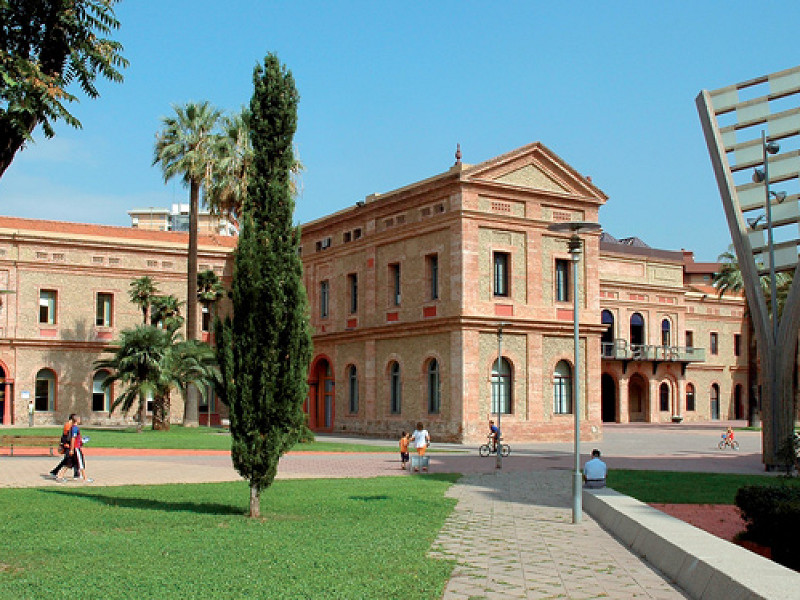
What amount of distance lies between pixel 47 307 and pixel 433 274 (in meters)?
23.7

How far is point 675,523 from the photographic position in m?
10.5

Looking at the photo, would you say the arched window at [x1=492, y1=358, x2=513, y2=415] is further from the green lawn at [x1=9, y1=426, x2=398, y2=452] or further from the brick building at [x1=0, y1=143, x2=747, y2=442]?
the green lawn at [x1=9, y1=426, x2=398, y2=452]

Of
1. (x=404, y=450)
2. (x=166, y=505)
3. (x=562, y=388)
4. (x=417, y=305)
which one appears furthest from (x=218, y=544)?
(x=562, y=388)

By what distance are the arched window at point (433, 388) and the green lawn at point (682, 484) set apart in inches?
540

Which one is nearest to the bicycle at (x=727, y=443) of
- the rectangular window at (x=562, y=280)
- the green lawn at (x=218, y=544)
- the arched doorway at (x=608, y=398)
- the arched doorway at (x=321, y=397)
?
the rectangular window at (x=562, y=280)

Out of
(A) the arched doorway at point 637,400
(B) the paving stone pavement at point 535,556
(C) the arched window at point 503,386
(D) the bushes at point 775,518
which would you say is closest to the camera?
(B) the paving stone pavement at point 535,556

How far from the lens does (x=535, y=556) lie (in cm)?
1013

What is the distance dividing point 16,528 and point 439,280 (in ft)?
86.6

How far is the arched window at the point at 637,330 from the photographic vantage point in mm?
59031

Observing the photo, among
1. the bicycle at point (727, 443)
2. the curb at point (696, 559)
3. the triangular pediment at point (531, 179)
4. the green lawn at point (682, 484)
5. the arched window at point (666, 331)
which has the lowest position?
the bicycle at point (727, 443)

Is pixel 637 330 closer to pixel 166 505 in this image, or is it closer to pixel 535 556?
pixel 166 505

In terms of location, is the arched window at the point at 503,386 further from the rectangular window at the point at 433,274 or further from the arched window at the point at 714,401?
the arched window at the point at 714,401

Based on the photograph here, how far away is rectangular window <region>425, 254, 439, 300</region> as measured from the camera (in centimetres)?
3716

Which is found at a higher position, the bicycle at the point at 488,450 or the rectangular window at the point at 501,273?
the rectangular window at the point at 501,273
